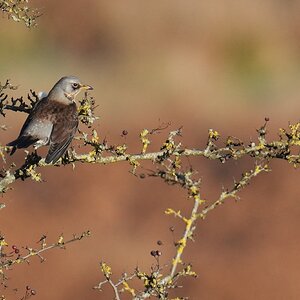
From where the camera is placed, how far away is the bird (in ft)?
38.5

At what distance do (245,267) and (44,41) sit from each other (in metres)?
24.0

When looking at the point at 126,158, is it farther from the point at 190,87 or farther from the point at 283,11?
the point at 283,11

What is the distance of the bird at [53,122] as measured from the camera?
1175 centimetres

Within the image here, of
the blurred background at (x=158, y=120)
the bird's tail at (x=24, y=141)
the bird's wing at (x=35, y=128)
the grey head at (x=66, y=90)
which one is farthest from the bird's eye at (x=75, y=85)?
the blurred background at (x=158, y=120)

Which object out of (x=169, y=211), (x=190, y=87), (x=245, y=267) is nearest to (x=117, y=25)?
(x=190, y=87)

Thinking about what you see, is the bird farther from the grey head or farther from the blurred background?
the blurred background

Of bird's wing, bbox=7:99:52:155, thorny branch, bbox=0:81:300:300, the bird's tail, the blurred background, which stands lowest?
thorny branch, bbox=0:81:300:300

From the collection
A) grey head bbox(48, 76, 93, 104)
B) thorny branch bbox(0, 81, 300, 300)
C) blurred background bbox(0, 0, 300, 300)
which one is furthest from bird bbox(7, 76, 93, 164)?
blurred background bbox(0, 0, 300, 300)

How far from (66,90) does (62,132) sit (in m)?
1.44

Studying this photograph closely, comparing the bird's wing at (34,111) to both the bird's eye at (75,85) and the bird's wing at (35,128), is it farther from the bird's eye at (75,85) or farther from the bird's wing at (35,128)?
the bird's eye at (75,85)

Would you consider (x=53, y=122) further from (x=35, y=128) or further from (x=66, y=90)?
(x=66, y=90)

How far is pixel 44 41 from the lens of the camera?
5028 centimetres

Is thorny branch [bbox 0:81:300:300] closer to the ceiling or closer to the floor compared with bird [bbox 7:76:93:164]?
closer to the floor

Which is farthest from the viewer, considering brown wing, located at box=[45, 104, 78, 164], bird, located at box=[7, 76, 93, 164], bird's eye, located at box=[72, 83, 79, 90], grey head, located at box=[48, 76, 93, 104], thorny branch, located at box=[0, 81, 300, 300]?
bird's eye, located at box=[72, 83, 79, 90]
